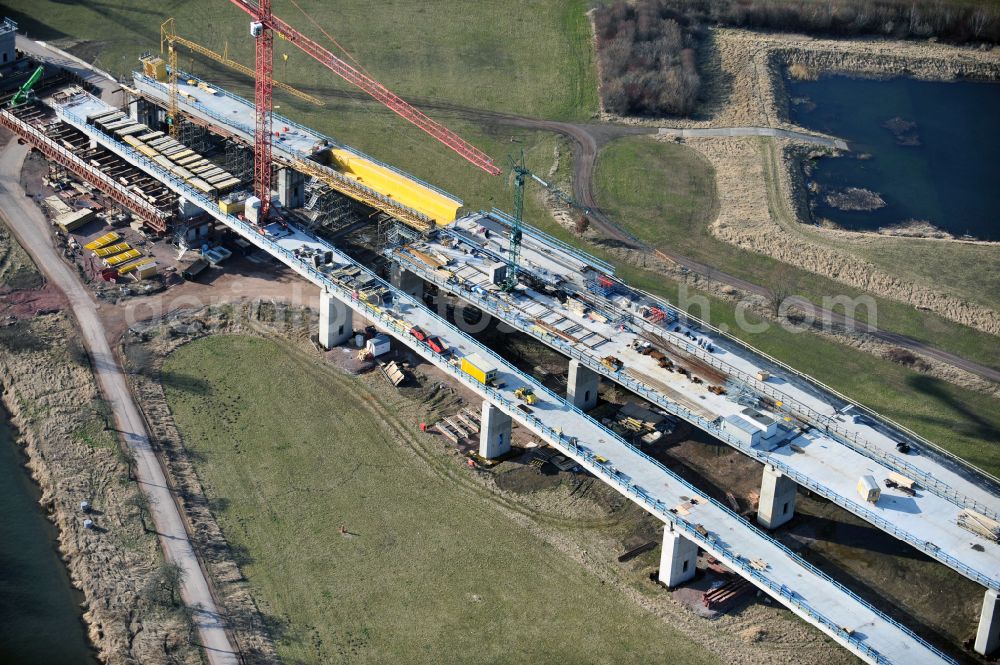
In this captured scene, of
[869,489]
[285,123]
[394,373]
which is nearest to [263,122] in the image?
[285,123]

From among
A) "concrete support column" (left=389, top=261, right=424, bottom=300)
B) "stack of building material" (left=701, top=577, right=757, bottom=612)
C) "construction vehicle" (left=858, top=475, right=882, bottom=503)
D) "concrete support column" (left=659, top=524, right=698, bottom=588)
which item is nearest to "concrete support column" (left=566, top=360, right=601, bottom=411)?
"concrete support column" (left=389, top=261, right=424, bottom=300)

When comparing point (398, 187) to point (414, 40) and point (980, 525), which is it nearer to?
point (414, 40)

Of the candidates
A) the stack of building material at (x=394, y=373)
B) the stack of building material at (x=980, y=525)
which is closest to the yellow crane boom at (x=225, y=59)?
the stack of building material at (x=394, y=373)

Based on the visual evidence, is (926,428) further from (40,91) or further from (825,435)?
(40,91)

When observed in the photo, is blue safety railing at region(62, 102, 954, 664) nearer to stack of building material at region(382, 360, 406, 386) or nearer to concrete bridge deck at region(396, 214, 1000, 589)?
concrete bridge deck at region(396, 214, 1000, 589)

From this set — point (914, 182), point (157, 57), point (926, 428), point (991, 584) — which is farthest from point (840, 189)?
point (157, 57)

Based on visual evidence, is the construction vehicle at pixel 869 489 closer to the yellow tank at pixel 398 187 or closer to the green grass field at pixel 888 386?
the green grass field at pixel 888 386
